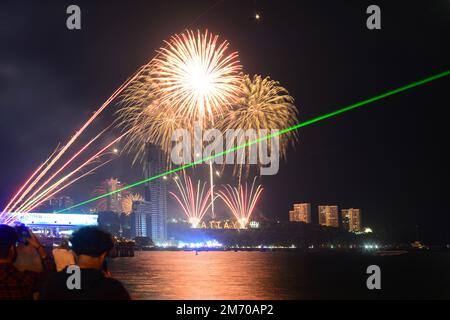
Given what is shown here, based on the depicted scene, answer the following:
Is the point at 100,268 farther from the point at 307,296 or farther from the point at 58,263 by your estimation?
the point at 307,296

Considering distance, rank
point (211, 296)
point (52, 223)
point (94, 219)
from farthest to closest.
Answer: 1. point (94, 219)
2. point (52, 223)
3. point (211, 296)

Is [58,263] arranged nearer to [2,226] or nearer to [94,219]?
[2,226]

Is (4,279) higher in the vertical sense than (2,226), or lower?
lower

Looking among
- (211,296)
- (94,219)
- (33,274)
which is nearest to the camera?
(33,274)
